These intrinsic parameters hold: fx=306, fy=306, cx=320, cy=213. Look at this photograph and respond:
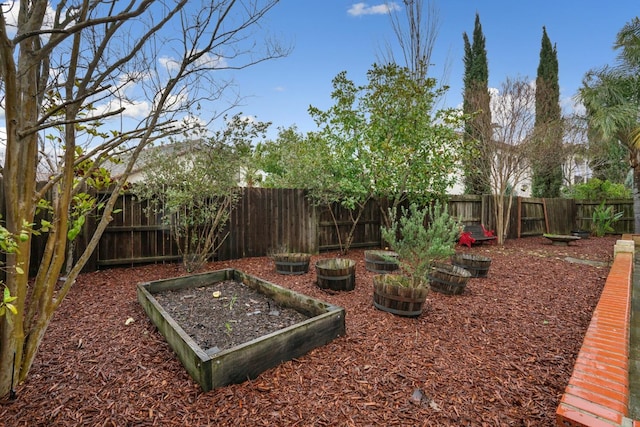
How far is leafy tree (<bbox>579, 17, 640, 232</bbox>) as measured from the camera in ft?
27.8

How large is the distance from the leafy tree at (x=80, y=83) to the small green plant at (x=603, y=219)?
12.6 metres

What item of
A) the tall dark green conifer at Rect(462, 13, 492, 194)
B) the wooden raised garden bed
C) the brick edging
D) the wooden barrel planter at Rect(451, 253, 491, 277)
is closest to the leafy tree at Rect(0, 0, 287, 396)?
the wooden raised garden bed

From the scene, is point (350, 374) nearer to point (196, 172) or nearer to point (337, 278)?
point (337, 278)

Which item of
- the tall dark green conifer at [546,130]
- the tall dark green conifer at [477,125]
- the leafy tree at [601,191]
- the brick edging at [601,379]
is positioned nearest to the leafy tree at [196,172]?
the brick edging at [601,379]

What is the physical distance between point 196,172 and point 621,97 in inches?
471

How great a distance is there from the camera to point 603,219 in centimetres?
1033

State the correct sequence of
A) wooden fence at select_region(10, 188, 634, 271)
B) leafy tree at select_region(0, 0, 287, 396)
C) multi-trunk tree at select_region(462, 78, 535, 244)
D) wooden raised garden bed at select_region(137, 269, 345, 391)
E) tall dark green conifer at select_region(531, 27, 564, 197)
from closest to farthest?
leafy tree at select_region(0, 0, 287, 396) → wooden raised garden bed at select_region(137, 269, 345, 391) → wooden fence at select_region(10, 188, 634, 271) → multi-trunk tree at select_region(462, 78, 535, 244) → tall dark green conifer at select_region(531, 27, 564, 197)

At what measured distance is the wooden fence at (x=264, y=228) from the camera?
16.2ft

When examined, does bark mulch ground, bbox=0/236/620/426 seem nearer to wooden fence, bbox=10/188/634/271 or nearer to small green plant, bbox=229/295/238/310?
small green plant, bbox=229/295/238/310

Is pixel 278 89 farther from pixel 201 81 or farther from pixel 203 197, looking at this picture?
pixel 203 197

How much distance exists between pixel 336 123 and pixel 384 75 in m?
1.40

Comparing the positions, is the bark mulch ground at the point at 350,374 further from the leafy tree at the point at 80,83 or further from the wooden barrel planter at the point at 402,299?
the leafy tree at the point at 80,83

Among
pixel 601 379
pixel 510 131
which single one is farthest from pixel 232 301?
pixel 510 131

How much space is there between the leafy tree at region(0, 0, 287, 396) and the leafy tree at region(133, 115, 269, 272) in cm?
142
